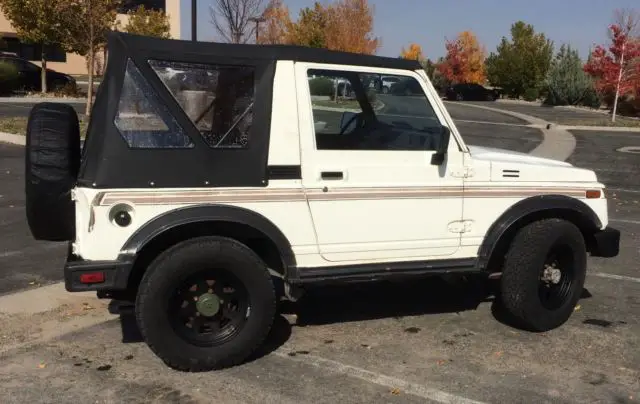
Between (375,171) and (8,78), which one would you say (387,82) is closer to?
(375,171)

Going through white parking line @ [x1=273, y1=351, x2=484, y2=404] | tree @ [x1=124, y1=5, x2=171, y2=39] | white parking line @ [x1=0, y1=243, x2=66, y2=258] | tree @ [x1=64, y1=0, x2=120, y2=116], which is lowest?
white parking line @ [x1=273, y1=351, x2=484, y2=404]

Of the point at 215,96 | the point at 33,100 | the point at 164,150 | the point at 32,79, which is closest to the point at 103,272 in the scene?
the point at 164,150

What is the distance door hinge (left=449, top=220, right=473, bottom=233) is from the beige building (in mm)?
39898

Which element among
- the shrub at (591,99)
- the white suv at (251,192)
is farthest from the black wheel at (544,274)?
the shrub at (591,99)

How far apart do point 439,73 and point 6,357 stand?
57.2 meters

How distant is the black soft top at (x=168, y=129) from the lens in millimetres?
3686

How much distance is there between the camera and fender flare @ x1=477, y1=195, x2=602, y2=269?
4.48m

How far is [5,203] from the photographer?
891 centimetres

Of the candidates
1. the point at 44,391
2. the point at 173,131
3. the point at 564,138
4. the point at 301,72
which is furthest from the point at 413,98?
the point at 564,138

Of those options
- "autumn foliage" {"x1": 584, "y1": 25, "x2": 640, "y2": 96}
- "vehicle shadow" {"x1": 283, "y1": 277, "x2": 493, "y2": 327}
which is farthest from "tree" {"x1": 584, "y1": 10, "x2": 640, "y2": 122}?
"vehicle shadow" {"x1": 283, "y1": 277, "x2": 493, "y2": 327}

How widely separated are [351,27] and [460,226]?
36.5 m

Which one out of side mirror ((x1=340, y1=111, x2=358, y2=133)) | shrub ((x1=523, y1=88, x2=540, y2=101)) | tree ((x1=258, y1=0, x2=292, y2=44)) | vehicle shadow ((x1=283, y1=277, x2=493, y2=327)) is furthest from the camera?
shrub ((x1=523, y1=88, x2=540, y2=101))

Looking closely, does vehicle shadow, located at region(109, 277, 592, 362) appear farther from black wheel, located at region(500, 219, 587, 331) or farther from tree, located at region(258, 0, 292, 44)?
tree, located at region(258, 0, 292, 44)

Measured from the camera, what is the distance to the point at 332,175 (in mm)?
4070
